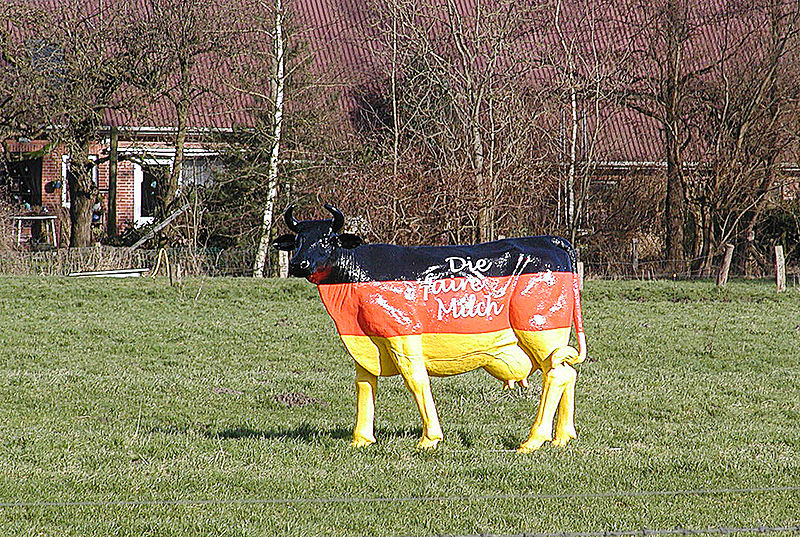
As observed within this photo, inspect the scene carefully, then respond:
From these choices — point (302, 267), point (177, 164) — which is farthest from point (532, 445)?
point (177, 164)

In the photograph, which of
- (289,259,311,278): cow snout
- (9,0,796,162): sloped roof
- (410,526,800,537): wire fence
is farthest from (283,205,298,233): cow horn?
(9,0,796,162): sloped roof

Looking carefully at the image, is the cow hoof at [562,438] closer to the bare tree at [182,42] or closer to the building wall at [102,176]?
the bare tree at [182,42]

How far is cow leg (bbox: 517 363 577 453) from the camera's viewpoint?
8391mm

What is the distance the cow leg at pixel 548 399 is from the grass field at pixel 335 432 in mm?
139

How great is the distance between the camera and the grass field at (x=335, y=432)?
6.79 m

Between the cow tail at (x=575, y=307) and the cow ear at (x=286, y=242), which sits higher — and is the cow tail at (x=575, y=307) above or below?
below

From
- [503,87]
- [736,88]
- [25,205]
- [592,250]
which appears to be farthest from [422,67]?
[25,205]

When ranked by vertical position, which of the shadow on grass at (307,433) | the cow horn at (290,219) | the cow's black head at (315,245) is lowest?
the shadow on grass at (307,433)

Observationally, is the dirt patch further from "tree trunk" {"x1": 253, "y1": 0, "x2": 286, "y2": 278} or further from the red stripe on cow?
"tree trunk" {"x1": 253, "y1": 0, "x2": 286, "y2": 278}

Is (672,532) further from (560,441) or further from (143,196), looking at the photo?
(143,196)

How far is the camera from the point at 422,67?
29.9 meters

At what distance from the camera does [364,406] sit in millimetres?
8570

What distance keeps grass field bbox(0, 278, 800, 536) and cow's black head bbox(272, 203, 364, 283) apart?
1.47 m

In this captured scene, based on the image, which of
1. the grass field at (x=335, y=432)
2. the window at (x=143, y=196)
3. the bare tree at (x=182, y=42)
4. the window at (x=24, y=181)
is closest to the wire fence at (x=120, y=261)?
the bare tree at (x=182, y=42)
